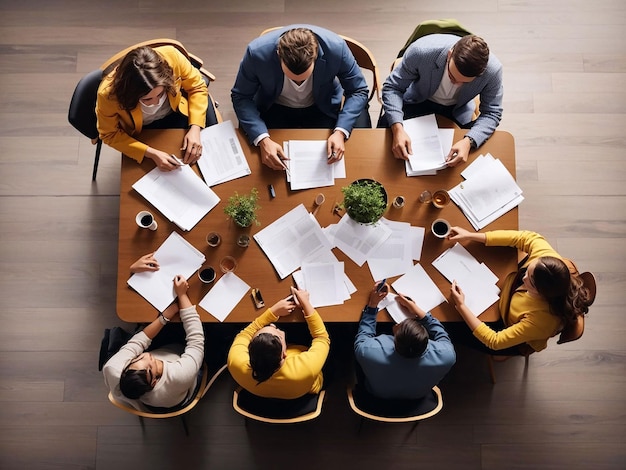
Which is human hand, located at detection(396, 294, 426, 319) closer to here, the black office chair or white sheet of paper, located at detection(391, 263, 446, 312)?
white sheet of paper, located at detection(391, 263, 446, 312)

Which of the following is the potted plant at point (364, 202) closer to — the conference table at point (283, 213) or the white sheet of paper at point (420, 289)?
the conference table at point (283, 213)

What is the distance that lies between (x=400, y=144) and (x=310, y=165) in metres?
0.44

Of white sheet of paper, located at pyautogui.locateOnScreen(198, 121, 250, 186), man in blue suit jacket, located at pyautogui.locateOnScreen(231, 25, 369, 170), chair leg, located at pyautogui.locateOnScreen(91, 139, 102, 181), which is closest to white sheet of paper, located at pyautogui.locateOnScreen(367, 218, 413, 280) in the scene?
man in blue suit jacket, located at pyautogui.locateOnScreen(231, 25, 369, 170)

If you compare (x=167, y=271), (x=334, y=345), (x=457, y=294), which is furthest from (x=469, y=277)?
(x=167, y=271)

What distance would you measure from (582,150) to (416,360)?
Result: 1.98m

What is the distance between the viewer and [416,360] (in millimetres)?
2133

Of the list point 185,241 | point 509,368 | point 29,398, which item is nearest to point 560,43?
point 509,368

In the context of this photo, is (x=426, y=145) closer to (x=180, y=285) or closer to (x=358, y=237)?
(x=358, y=237)

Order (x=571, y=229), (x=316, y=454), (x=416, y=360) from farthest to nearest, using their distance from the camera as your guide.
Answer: (x=571, y=229), (x=316, y=454), (x=416, y=360)

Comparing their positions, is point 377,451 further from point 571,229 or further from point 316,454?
point 571,229

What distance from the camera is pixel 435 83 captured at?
2.44m

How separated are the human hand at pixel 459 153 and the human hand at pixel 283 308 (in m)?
0.99

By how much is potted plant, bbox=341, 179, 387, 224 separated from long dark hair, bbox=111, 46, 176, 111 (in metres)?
0.96

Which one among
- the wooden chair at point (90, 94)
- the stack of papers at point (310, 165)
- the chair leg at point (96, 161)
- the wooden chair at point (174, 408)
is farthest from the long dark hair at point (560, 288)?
the chair leg at point (96, 161)
